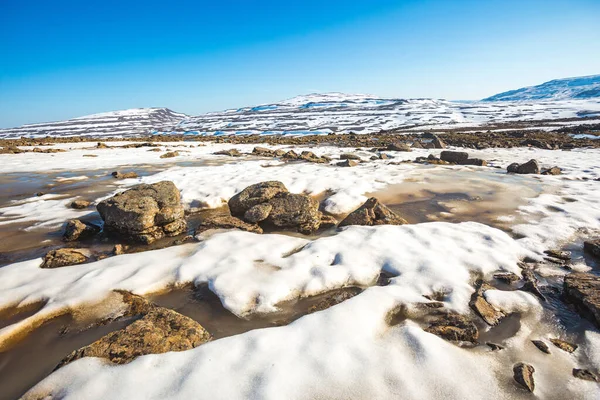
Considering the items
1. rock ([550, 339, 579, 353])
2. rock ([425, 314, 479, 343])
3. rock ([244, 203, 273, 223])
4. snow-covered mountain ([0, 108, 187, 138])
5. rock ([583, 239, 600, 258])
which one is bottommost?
rock ([583, 239, 600, 258])

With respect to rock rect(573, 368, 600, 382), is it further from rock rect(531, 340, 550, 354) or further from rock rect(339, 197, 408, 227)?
rock rect(339, 197, 408, 227)

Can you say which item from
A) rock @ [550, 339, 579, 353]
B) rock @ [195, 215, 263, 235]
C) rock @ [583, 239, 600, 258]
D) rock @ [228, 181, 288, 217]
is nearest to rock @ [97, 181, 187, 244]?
rock @ [195, 215, 263, 235]

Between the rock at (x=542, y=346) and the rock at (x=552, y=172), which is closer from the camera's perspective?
the rock at (x=542, y=346)

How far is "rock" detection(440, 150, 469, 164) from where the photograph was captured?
1573 centimetres

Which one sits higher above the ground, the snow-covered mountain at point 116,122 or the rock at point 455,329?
the snow-covered mountain at point 116,122

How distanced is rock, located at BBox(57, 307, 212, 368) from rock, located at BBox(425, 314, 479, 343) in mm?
2730

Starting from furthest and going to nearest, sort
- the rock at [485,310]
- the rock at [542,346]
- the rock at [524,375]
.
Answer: the rock at [485,310] → the rock at [542,346] → the rock at [524,375]

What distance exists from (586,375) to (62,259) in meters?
7.56

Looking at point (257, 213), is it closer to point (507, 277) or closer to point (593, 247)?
point (507, 277)

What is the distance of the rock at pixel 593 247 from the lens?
16.6 ft

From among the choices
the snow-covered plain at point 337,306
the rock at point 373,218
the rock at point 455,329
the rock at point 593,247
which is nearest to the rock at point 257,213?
the snow-covered plain at point 337,306

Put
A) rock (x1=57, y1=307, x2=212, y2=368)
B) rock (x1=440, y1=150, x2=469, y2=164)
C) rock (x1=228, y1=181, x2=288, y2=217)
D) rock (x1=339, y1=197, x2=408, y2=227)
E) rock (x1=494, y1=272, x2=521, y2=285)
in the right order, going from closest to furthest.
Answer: rock (x1=57, y1=307, x2=212, y2=368)
rock (x1=494, y1=272, x2=521, y2=285)
rock (x1=339, y1=197, x2=408, y2=227)
rock (x1=228, y1=181, x2=288, y2=217)
rock (x1=440, y1=150, x2=469, y2=164)

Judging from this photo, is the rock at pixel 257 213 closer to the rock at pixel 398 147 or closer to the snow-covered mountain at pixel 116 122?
the rock at pixel 398 147

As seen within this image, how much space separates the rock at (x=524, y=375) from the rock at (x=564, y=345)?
2.11ft
